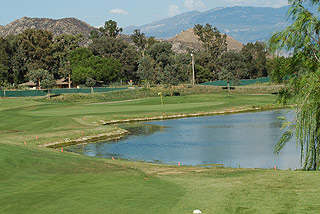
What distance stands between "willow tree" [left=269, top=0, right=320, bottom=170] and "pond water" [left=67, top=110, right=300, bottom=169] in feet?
25.1

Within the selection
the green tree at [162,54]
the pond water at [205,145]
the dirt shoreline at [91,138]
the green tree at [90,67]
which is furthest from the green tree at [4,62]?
the dirt shoreline at [91,138]

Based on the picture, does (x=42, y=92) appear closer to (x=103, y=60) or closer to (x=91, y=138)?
(x=103, y=60)

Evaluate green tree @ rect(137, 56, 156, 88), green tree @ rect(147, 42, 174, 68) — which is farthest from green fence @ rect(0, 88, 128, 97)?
green tree @ rect(147, 42, 174, 68)

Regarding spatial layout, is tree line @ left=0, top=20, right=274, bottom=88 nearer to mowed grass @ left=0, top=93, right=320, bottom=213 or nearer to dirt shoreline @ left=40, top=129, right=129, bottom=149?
dirt shoreline @ left=40, top=129, right=129, bottom=149

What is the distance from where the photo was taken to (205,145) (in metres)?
45.6

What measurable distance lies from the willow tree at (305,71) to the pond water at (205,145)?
25.1ft

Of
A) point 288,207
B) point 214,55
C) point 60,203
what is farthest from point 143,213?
point 214,55

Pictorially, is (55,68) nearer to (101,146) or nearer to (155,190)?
(101,146)

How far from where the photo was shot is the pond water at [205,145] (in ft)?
121

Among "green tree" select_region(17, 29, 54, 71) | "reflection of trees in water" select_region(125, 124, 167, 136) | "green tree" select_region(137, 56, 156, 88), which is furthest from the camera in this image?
"green tree" select_region(17, 29, 54, 71)

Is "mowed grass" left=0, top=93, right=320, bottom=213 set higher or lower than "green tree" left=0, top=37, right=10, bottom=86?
lower

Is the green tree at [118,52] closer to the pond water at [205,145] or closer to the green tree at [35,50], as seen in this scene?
the green tree at [35,50]

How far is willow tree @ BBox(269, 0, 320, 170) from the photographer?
25094 millimetres

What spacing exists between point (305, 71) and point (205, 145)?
Answer: 1985 centimetres
